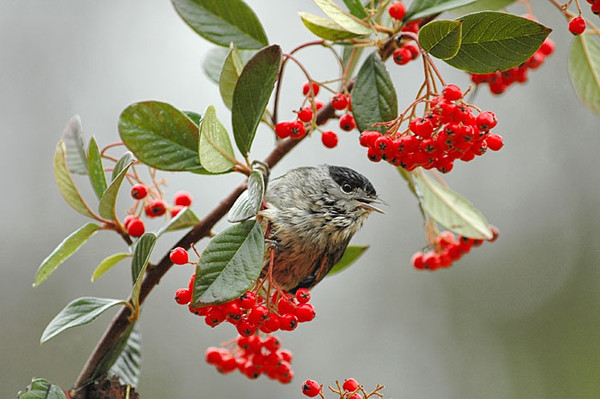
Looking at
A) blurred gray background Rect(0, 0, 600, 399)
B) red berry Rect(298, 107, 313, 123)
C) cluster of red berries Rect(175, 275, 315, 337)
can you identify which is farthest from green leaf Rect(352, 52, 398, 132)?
blurred gray background Rect(0, 0, 600, 399)

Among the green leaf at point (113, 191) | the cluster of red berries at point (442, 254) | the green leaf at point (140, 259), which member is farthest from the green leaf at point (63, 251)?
the cluster of red berries at point (442, 254)

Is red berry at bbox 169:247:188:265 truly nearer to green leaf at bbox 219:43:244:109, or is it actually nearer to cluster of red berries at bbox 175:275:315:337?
cluster of red berries at bbox 175:275:315:337

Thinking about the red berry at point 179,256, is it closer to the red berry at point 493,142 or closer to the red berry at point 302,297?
the red berry at point 302,297

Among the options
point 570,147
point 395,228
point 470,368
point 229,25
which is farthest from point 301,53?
point 229,25

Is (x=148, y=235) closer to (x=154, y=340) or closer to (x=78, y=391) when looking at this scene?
(x=78, y=391)

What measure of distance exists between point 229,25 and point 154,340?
5.89 m

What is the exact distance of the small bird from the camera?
6.59 feet

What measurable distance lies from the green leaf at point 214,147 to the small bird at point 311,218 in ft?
1.13

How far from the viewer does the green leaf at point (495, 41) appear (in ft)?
4.79

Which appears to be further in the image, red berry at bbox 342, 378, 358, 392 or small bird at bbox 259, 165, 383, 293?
small bird at bbox 259, 165, 383, 293

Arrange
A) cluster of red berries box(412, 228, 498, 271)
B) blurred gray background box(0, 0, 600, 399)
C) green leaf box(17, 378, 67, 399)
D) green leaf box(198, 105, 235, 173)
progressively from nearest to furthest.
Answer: green leaf box(198, 105, 235, 173) < green leaf box(17, 378, 67, 399) < cluster of red berries box(412, 228, 498, 271) < blurred gray background box(0, 0, 600, 399)

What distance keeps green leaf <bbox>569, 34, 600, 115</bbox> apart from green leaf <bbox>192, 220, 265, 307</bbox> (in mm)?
1279

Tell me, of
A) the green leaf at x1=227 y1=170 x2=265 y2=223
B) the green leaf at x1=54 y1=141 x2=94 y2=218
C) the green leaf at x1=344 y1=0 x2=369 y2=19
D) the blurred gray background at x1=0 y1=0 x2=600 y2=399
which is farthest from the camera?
the blurred gray background at x1=0 y1=0 x2=600 y2=399

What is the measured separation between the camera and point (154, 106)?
1.66m
